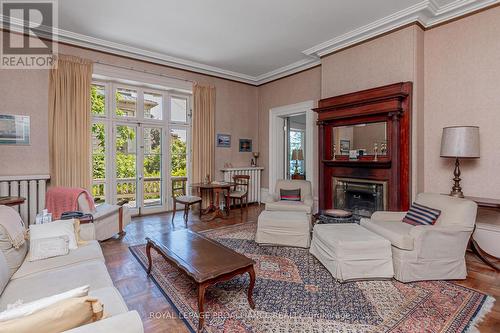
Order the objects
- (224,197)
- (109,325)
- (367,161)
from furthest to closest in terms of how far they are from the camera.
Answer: (224,197) → (367,161) → (109,325)

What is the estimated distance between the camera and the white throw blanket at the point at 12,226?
213 centimetres

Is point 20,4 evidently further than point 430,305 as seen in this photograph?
Yes

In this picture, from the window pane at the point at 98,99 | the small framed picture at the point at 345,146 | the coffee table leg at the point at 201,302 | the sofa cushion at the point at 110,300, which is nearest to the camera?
the sofa cushion at the point at 110,300

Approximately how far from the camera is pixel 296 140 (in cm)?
785

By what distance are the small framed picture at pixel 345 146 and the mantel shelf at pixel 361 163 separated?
0.20 m

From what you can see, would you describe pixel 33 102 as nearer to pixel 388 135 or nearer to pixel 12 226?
pixel 12 226

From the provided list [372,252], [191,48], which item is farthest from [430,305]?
[191,48]

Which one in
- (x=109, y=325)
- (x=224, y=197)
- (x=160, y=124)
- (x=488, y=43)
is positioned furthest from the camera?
(x=224, y=197)

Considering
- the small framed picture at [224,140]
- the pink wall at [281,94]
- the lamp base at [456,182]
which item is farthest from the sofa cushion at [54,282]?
the pink wall at [281,94]

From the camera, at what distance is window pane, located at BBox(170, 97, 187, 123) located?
589cm

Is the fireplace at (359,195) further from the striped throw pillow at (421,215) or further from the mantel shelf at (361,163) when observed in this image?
the striped throw pillow at (421,215)

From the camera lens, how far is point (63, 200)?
3.68 m

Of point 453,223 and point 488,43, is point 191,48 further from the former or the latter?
point 453,223

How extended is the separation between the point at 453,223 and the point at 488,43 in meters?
2.44
